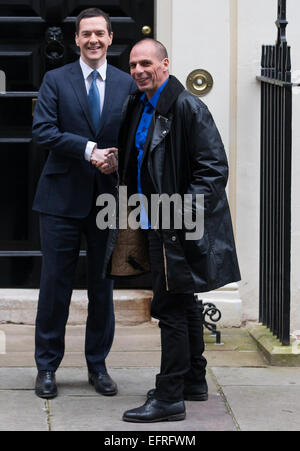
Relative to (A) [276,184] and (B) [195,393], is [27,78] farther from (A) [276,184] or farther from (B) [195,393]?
(B) [195,393]

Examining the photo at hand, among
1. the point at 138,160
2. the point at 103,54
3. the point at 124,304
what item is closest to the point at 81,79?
the point at 103,54

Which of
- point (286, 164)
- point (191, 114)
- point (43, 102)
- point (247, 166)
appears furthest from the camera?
point (247, 166)

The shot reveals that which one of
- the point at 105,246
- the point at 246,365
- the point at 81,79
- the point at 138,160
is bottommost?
the point at 246,365

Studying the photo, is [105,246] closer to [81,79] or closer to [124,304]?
[81,79]

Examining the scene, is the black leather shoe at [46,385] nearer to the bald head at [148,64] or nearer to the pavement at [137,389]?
the pavement at [137,389]

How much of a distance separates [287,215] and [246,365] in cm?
91

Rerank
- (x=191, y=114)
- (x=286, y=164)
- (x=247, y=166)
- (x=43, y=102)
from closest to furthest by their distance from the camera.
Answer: (x=191, y=114) → (x=43, y=102) → (x=286, y=164) → (x=247, y=166)

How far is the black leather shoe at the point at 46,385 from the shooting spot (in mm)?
5438

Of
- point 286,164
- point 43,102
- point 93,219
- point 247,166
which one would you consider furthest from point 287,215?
point 43,102

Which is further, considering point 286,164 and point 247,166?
point 247,166

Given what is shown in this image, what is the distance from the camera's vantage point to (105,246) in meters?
5.53

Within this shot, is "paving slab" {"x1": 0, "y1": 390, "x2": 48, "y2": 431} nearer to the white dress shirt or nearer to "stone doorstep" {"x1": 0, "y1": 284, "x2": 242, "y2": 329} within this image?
"stone doorstep" {"x1": 0, "y1": 284, "x2": 242, "y2": 329}

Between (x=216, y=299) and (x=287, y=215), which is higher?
(x=287, y=215)

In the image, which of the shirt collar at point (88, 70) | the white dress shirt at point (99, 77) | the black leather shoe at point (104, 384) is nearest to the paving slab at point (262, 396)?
the black leather shoe at point (104, 384)
